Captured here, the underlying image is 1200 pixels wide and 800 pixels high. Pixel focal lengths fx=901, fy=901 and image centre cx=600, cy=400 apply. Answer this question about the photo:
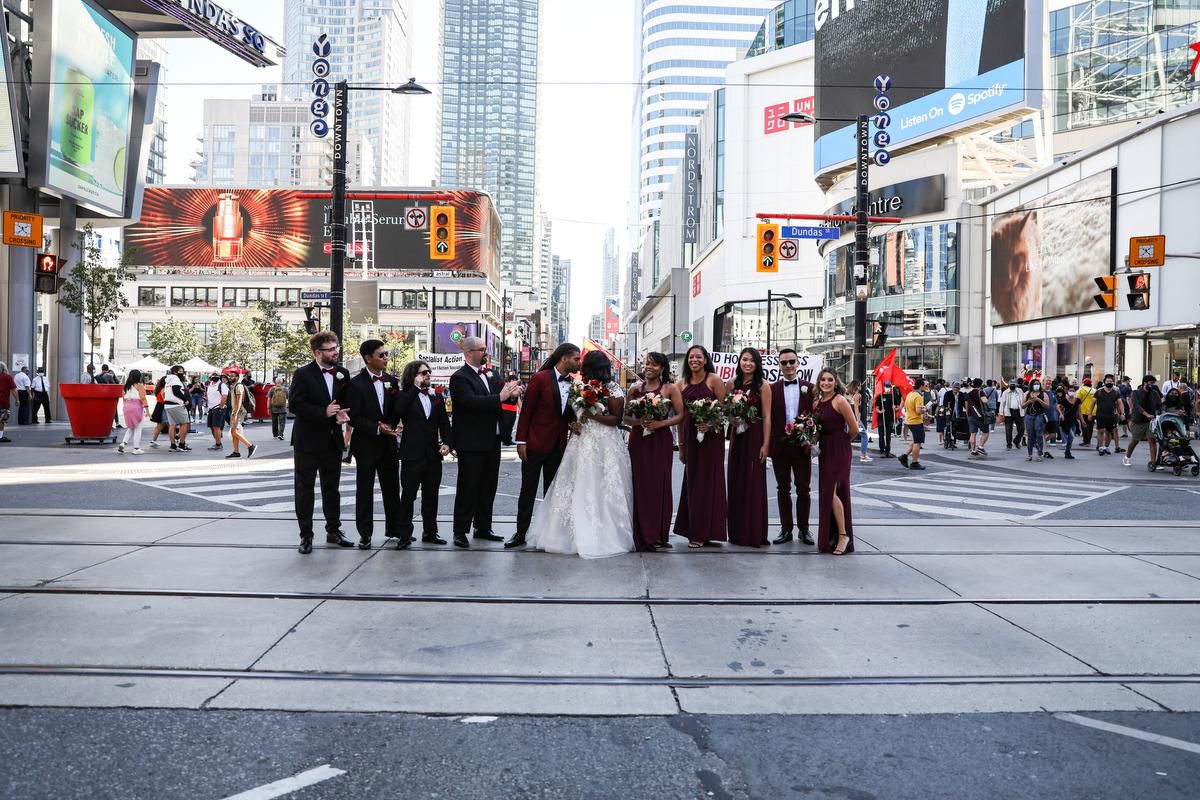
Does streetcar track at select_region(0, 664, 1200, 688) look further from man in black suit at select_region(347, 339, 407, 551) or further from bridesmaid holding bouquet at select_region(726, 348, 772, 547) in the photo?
bridesmaid holding bouquet at select_region(726, 348, 772, 547)

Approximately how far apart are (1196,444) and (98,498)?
83.2ft

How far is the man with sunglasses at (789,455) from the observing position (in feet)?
29.8

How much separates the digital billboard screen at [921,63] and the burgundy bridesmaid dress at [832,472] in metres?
33.9

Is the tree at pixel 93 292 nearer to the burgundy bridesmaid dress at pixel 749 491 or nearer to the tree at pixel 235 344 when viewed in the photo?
the burgundy bridesmaid dress at pixel 749 491

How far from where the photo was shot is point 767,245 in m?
24.8

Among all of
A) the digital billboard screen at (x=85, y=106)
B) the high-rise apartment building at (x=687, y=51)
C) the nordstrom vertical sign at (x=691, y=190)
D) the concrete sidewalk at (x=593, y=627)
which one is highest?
the high-rise apartment building at (x=687, y=51)

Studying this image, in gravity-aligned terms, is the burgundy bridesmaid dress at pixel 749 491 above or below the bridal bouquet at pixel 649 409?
below

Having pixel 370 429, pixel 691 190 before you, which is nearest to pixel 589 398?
pixel 370 429

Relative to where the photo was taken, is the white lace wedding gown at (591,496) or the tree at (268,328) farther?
the tree at (268,328)

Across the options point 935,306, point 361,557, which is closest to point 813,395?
point 361,557

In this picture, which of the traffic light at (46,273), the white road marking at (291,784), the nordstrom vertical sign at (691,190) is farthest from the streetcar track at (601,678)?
the nordstrom vertical sign at (691,190)

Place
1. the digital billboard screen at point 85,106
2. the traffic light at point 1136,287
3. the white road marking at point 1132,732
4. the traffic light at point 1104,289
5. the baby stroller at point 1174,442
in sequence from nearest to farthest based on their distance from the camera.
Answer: the white road marking at point 1132,732
the baby stroller at point 1174,442
the traffic light at point 1136,287
the traffic light at point 1104,289
the digital billboard screen at point 85,106

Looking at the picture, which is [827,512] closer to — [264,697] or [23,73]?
[264,697]

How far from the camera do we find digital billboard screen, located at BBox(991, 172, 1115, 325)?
34.0 m
